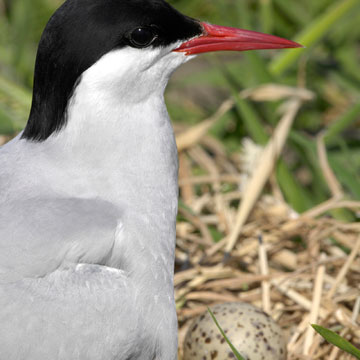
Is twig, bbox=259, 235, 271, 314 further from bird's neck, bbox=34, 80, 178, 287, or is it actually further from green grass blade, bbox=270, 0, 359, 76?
green grass blade, bbox=270, 0, 359, 76

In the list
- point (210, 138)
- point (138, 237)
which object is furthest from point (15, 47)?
point (138, 237)

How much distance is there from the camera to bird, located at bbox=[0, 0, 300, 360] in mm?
1575

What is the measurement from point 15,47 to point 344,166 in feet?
5.70

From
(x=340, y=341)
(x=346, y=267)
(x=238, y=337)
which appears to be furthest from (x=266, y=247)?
(x=340, y=341)

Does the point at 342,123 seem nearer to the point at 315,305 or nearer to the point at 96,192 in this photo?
the point at 315,305

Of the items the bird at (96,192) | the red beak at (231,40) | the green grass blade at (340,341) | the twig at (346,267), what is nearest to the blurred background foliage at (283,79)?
the twig at (346,267)

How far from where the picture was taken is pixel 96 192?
176 cm

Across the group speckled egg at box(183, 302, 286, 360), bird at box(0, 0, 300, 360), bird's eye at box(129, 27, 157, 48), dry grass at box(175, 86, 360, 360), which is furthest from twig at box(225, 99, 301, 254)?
bird's eye at box(129, 27, 157, 48)

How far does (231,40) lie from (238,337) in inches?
31.5

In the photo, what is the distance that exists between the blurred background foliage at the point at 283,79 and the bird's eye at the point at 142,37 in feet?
2.57

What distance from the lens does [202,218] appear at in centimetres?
267

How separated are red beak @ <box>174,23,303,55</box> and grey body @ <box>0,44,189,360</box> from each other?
0.09 meters

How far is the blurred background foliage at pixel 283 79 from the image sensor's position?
2.77 metres

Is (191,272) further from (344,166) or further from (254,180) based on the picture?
(344,166)
